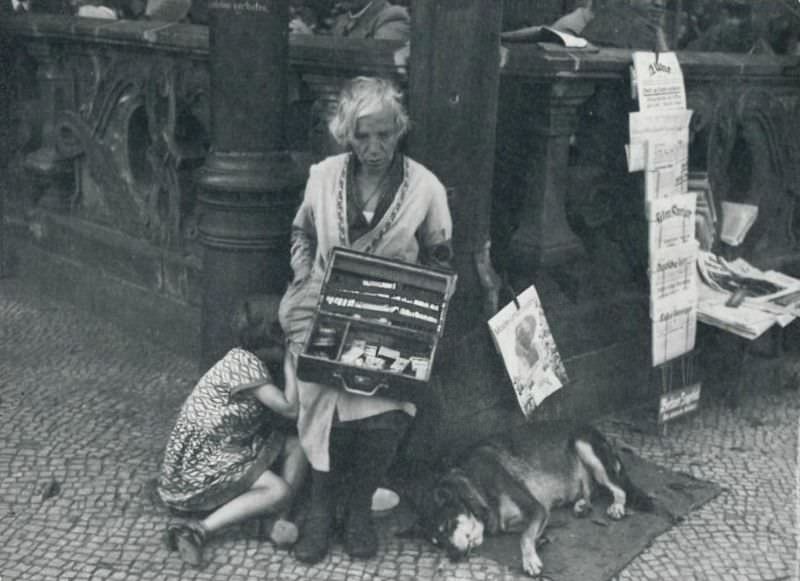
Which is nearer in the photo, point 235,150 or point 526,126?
point 235,150

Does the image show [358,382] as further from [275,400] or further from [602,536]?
[602,536]

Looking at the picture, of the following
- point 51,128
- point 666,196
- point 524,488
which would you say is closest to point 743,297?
point 666,196

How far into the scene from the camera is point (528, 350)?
462 centimetres

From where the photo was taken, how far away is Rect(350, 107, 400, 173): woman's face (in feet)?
12.5

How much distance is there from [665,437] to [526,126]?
1794 mm

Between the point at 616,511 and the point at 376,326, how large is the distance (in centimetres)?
142

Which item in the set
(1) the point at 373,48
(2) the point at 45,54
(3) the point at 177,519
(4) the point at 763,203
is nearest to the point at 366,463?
(3) the point at 177,519

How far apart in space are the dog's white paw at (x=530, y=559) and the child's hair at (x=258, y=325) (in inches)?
49.5

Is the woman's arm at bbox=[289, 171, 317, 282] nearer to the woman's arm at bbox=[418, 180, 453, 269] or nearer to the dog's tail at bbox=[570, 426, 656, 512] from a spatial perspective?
the woman's arm at bbox=[418, 180, 453, 269]

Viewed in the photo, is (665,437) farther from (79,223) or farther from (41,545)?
(79,223)

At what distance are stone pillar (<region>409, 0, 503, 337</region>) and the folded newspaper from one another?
1548mm

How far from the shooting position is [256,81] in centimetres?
444

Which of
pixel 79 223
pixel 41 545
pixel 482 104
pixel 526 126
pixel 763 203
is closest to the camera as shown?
pixel 41 545

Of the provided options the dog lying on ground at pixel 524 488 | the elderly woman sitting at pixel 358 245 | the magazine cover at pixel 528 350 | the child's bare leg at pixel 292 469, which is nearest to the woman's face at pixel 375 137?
the elderly woman sitting at pixel 358 245
